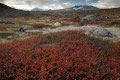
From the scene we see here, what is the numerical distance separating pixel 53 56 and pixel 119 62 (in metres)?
4.10

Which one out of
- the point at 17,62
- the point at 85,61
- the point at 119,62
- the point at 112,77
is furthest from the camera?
the point at 119,62

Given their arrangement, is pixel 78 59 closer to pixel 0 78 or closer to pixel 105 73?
pixel 105 73

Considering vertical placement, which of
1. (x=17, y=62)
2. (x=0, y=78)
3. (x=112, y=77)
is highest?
(x=17, y=62)

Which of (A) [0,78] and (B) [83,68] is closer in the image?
(A) [0,78]

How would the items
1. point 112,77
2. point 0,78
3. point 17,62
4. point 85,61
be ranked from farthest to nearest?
point 85,61 → point 17,62 → point 112,77 → point 0,78

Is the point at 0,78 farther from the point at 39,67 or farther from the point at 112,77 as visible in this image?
the point at 112,77

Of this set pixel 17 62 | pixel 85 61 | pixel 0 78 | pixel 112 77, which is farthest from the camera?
pixel 85 61

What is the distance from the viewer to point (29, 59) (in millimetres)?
5816

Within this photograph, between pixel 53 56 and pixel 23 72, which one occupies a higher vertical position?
pixel 53 56

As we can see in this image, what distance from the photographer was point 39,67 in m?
5.27

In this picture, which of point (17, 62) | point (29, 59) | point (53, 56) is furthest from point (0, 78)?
point (53, 56)

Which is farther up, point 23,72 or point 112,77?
point 23,72

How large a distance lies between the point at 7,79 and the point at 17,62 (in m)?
1.02

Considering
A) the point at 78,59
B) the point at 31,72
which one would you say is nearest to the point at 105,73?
the point at 78,59
